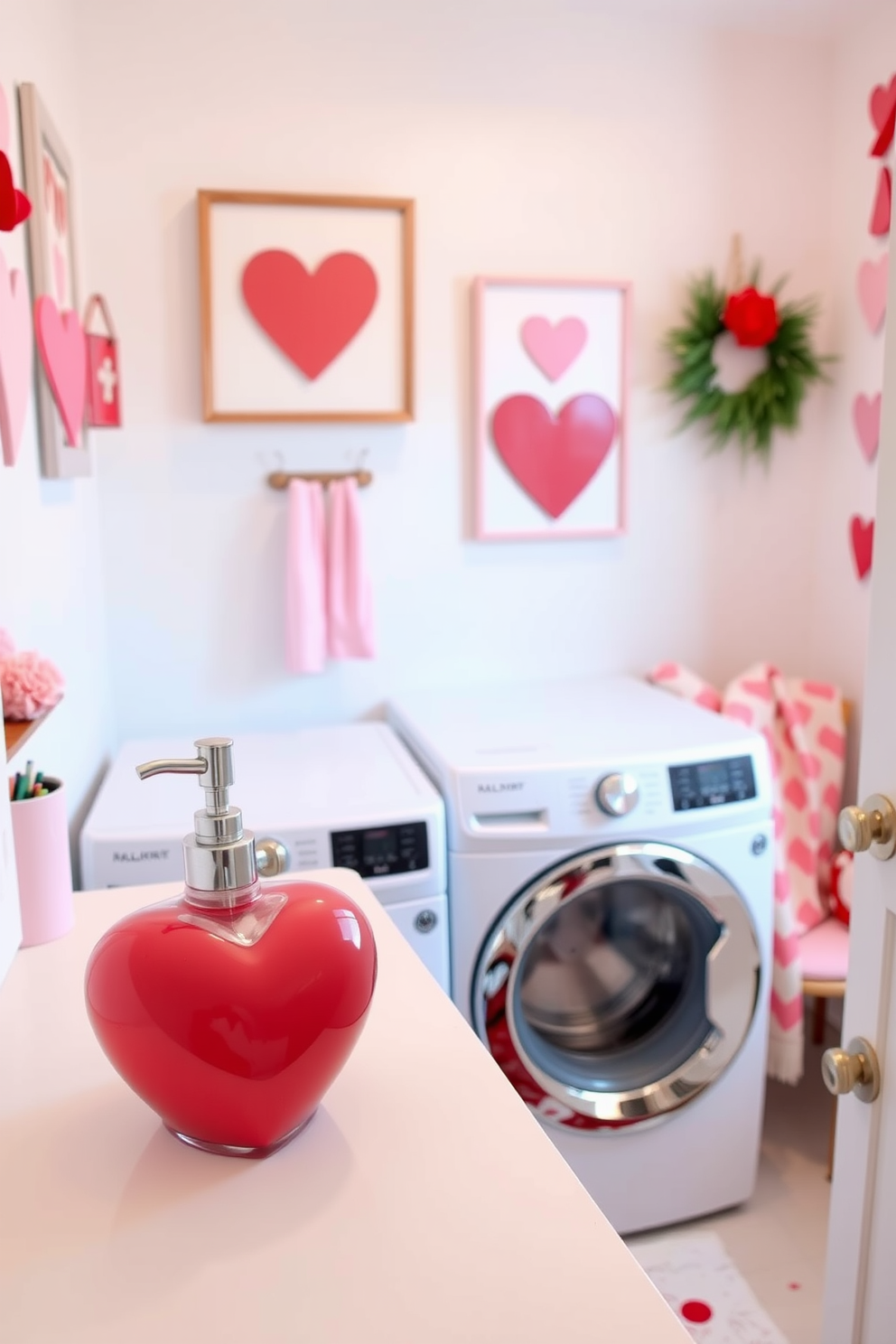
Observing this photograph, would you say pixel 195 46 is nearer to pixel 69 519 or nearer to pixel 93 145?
pixel 93 145

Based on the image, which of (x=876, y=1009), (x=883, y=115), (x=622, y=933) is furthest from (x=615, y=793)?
(x=883, y=115)

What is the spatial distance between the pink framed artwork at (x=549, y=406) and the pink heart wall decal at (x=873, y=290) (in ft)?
1.69

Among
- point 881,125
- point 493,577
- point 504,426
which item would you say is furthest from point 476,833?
point 881,125

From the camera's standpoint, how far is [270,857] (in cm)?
121

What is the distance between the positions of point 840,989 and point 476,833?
2.69 ft

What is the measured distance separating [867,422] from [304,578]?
126 centimetres

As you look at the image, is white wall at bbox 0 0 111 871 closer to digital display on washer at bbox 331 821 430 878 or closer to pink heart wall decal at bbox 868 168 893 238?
digital display on washer at bbox 331 821 430 878

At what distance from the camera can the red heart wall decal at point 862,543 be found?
7.86 feet

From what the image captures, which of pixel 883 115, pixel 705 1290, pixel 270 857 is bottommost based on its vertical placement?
pixel 705 1290

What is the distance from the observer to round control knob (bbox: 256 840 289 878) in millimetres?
1111

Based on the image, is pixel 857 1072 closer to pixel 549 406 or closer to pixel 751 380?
pixel 549 406

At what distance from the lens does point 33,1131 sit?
752 mm

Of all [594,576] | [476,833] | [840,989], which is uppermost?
[594,576]

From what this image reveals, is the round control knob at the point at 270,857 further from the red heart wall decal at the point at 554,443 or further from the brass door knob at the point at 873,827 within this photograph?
the red heart wall decal at the point at 554,443
